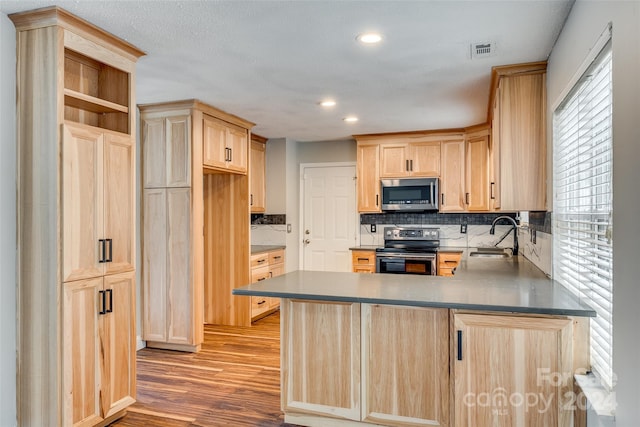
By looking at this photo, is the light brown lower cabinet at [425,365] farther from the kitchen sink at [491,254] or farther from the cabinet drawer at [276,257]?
the cabinet drawer at [276,257]

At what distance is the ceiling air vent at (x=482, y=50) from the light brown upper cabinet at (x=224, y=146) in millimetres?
2603

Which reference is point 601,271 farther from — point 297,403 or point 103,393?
point 103,393

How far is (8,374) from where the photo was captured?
2.42 meters

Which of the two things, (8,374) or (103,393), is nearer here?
(8,374)

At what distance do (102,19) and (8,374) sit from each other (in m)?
2.00

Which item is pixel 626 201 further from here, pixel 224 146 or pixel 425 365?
pixel 224 146

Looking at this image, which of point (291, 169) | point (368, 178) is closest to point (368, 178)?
point (368, 178)

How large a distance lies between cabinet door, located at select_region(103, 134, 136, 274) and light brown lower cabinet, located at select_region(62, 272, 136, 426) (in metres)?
0.13

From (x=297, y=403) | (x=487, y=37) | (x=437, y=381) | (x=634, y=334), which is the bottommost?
(x=297, y=403)

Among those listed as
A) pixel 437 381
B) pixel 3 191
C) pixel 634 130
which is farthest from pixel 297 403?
pixel 634 130

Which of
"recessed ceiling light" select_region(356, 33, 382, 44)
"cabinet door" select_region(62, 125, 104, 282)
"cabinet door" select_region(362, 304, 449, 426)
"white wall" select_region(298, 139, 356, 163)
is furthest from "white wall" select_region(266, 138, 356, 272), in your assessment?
"cabinet door" select_region(362, 304, 449, 426)

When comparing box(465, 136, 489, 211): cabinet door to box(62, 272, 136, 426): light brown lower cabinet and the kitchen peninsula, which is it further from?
box(62, 272, 136, 426): light brown lower cabinet

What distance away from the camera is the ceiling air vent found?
2.77 m

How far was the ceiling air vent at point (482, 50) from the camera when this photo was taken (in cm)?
277
